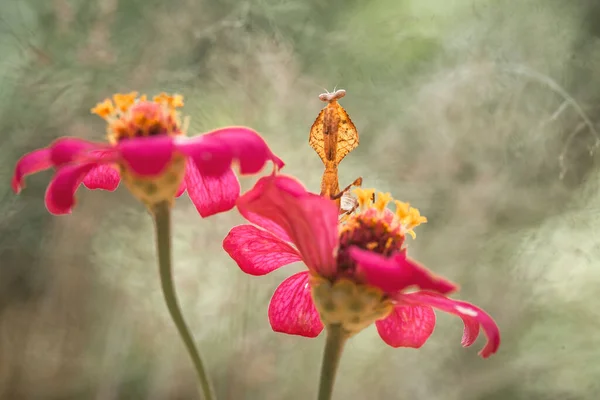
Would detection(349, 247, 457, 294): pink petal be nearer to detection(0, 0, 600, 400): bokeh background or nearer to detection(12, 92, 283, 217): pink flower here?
detection(12, 92, 283, 217): pink flower

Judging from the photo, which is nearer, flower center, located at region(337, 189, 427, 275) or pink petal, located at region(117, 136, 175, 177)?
pink petal, located at region(117, 136, 175, 177)

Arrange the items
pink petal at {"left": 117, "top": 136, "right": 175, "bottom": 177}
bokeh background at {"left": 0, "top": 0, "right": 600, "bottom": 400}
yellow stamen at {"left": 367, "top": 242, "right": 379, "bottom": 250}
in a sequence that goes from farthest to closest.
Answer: bokeh background at {"left": 0, "top": 0, "right": 600, "bottom": 400} → yellow stamen at {"left": 367, "top": 242, "right": 379, "bottom": 250} → pink petal at {"left": 117, "top": 136, "right": 175, "bottom": 177}

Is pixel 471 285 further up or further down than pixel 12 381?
further up

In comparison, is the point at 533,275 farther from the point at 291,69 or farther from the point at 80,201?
the point at 80,201

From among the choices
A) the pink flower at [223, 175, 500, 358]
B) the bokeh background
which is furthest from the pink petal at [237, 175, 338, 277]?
the bokeh background

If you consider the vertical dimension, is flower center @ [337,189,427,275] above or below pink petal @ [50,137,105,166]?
above

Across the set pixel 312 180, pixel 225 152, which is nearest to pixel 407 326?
pixel 225 152

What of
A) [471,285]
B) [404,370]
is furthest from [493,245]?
[404,370]
